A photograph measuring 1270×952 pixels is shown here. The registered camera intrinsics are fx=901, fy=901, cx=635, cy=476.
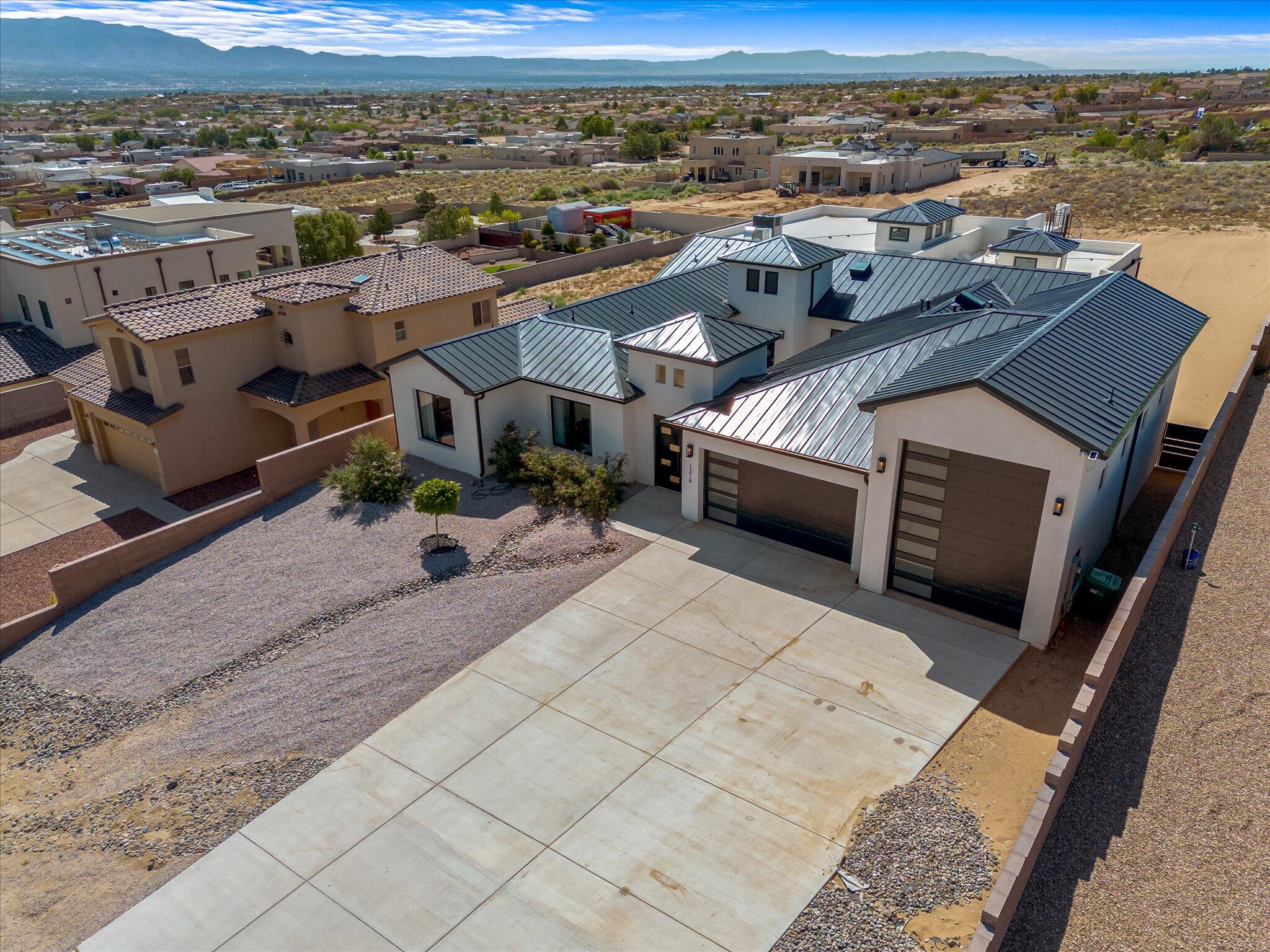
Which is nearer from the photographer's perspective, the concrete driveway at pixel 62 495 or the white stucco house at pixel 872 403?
the white stucco house at pixel 872 403

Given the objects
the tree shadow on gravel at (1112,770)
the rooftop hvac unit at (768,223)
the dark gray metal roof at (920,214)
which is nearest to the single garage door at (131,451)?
the rooftop hvac unit at (768,223)

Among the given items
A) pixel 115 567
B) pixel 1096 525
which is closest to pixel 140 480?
pixel 115 567

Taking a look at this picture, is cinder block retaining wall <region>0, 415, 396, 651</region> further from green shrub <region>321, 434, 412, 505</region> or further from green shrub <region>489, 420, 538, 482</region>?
green shrub <region>489, 420, 538, 482</region>

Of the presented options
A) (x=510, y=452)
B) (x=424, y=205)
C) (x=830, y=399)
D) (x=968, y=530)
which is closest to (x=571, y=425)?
(x=510, y=452)

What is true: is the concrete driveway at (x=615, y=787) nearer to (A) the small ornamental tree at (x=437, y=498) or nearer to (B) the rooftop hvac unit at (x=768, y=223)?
(A) the small ornamental tree at (x=437, y=498)

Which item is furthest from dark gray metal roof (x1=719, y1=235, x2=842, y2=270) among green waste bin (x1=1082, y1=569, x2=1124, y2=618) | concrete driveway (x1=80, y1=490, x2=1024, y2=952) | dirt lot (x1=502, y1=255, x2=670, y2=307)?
dirt lot (x1=502, y1=255, x2=670, y2=307)

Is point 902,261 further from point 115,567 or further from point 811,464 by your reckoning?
point 115,567
